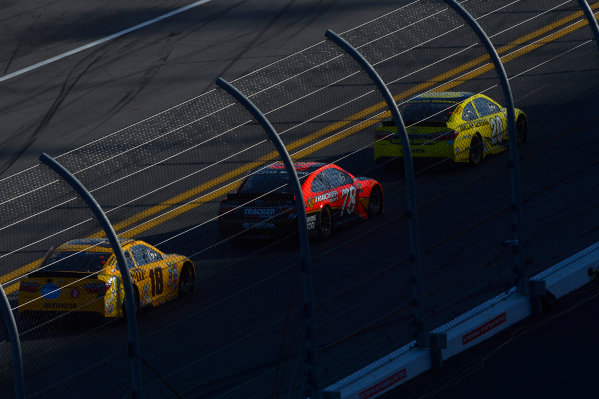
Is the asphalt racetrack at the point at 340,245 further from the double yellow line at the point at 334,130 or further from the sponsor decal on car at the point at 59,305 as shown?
the sponsor decal on car at the point at 59,305

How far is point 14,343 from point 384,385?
3.46m

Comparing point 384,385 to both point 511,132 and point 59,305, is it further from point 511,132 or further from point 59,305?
point 59,305

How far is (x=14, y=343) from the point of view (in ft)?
23.6

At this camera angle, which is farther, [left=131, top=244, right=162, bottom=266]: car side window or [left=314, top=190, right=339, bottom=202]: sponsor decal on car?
[left=314, top=190, right=339, bottom=202]: sponsor decal on car

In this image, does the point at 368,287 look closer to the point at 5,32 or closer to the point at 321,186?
the point at 321,186

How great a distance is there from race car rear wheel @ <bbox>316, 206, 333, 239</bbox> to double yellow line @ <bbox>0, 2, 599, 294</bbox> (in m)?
2.93

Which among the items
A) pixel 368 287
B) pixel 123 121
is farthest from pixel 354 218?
pixel 123 121

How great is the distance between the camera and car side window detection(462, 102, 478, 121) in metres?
11.8

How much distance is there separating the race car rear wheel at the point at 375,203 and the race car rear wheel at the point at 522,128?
4.52 metres

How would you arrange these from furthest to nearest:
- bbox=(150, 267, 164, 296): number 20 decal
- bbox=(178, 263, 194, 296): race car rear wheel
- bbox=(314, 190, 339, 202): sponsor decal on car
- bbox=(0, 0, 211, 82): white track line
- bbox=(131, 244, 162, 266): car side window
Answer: bbox=(0, 0, 211, 82): white track line
bbox=(314, 190, 339, 202): sponsor decal on car
bbox=(131, 244, 162, 266): car side window
bbox=(150, 267, 164, 296): number 20 decal
bbox=(178, 263, 194, 296): race car rear wheel

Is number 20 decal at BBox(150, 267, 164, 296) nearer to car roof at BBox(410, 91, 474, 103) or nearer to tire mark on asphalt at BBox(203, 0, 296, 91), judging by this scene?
car roof at BBox(410, 91, 474, 103)

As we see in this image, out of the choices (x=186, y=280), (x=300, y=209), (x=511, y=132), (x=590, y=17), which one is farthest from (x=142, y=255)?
(x=590, y=17)

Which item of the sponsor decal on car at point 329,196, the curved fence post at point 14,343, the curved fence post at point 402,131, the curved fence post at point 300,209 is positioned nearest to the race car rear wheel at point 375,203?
the sponsor decal on car at point 329,196

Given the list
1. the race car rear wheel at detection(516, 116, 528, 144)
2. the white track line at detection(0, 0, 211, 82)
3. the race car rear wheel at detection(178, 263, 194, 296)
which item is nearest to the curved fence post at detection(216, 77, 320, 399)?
the race car rear wheel at detection(178, 263, 194, 296)
